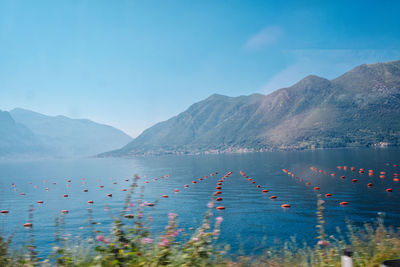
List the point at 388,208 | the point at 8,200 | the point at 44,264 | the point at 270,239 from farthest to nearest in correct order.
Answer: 1. the point at 8,200
2. the point at 388,208
3. the point at 270,239
4. the point at 44,264

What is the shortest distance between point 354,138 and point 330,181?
166m

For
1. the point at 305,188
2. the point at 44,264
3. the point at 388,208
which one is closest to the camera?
the point at 44,264

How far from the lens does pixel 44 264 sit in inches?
239

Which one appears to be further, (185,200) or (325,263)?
(185,200)

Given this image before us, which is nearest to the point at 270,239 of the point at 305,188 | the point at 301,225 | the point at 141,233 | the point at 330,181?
the point at 301,225

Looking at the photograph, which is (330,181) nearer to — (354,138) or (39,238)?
(39,238)

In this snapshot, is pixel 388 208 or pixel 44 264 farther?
pixel 388 208

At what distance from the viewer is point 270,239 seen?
1850 centimetres

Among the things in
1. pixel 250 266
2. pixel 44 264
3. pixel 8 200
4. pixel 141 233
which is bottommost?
pixel 8 200

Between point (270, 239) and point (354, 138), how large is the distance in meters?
196

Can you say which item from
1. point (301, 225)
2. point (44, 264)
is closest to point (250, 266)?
point (44, 264)

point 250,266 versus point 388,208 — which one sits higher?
point 250,266

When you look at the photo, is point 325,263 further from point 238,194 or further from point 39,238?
point 238,194

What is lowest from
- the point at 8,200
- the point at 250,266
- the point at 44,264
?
the point at 8,200
